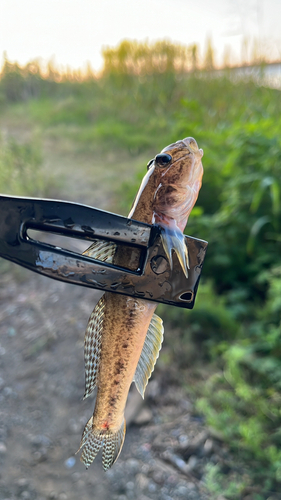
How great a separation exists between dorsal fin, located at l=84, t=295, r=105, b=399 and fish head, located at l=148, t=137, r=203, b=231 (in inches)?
6.4

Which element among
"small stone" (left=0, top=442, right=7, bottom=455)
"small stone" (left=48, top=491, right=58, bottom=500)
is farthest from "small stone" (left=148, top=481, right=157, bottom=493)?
"small stone" (left=0, top=442, right=7, bottom=455)

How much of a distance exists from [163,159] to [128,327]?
25 cm

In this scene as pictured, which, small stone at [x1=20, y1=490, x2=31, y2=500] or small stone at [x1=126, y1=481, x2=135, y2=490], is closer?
small stone at [x1=20, y1=490, x2=31, y2=500]

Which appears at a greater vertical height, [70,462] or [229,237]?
[229,237]

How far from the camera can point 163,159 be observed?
54 cm

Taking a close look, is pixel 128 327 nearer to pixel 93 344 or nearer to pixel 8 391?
pixel 93 344

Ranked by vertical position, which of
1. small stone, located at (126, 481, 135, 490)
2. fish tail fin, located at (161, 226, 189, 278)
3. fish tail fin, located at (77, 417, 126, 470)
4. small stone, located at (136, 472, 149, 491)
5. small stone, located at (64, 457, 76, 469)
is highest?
fish tail fin, located at (161, 226, 189, 278)

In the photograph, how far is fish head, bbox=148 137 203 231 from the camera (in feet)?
1.68

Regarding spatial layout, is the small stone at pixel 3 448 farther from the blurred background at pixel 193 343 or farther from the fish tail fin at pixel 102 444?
the fish tail fin at pixel 102 444

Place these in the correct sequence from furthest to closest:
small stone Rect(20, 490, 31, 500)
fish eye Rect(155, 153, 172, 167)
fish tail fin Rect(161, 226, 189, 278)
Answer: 1. small stone Rect(20, 490, 31, 500)
2. fish eye Rect(155, 153, 172, 167)
3. fish tail fin Rect(161, 226, 189, 278)

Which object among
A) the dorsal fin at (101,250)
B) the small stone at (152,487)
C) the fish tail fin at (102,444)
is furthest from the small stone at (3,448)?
the dorsal fin at (101,250)

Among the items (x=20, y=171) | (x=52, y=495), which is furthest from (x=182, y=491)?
(x=20, y=171)

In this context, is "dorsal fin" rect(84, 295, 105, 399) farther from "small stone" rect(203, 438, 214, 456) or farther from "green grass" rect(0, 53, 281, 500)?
"small stone" rect(203, 438, 214, 456)

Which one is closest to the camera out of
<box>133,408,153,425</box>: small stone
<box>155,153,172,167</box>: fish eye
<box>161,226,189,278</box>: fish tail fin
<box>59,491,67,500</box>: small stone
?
<box>161,226,189,278</box>: fish tail fin
